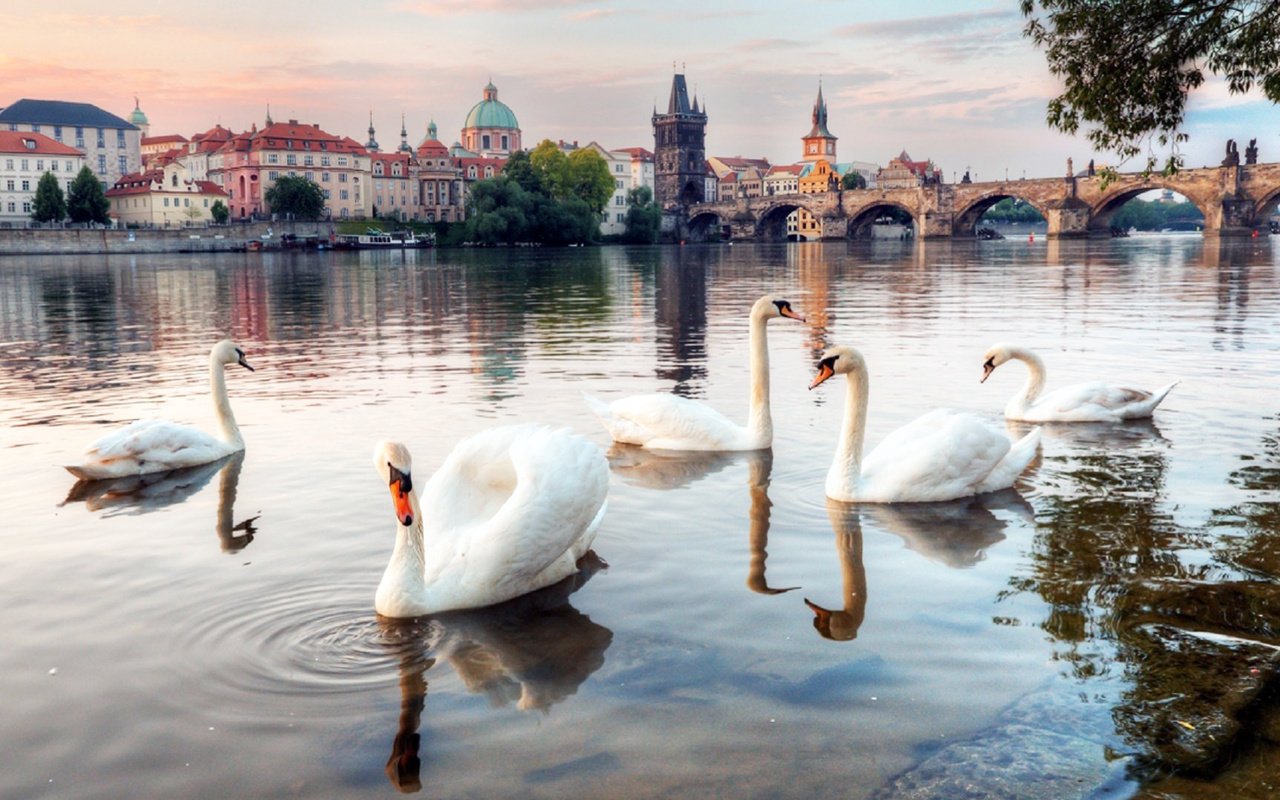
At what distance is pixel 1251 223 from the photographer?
9475cm

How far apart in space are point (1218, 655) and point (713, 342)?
511 inches

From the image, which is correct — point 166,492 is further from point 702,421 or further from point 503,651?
point 503,651

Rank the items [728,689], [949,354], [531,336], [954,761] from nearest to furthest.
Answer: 1. [954,761]
2. [728,689]
3. [949,354]
4. [531,336]

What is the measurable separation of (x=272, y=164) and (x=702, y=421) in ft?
421

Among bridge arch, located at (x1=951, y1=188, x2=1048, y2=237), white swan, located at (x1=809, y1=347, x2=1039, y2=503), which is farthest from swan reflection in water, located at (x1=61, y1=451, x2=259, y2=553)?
bridge arch, located at (x1=951, y1=188, x2=1048, y2=237)

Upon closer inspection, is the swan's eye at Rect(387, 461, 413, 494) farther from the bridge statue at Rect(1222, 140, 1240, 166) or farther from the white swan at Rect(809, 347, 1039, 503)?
the bridge statue at Rect(1222, 140, 1240, 166)

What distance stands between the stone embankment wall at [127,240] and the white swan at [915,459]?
9199 centimetres

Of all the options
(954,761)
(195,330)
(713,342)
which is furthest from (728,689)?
(195,330)

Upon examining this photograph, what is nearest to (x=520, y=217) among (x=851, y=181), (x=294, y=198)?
(x=294, y=198)

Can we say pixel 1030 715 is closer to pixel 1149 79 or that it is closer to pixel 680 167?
pixel 1149 79

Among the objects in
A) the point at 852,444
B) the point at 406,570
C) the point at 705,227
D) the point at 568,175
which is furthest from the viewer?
the point at 705,227

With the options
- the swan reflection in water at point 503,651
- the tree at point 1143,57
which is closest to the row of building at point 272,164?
the tree at point 1143,57

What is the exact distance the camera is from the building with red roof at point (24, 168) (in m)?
116

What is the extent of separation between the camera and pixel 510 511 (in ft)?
17.4
